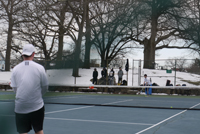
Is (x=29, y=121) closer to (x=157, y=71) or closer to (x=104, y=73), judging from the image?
(x=157, y=71)

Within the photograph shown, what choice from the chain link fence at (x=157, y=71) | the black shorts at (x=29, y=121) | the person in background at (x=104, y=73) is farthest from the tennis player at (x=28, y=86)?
the person in background at (x=104, y=73)

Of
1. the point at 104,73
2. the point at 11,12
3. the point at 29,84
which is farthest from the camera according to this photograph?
the point at 11,12

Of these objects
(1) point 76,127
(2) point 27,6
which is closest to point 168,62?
(2) point 27,6

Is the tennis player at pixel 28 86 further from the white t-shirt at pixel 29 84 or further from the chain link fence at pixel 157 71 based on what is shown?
the chain link fence at pixel 157 71

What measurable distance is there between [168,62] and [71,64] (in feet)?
62.8

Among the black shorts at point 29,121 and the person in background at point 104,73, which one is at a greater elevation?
the person in background at point 104,73

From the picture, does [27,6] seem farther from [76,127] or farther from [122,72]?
[76,127]

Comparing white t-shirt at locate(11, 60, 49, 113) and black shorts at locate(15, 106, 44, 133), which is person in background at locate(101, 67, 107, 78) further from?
white t-shirt at locate(11, 60, 49, 113)

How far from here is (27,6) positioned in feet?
83.8

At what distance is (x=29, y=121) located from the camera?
10.9 ft

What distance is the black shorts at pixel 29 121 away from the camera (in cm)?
320

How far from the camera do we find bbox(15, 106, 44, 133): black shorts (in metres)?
3.20

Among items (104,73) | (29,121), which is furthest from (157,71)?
(29,121)

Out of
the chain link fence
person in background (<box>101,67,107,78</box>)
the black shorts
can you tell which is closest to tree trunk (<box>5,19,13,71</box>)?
the chain link fence
